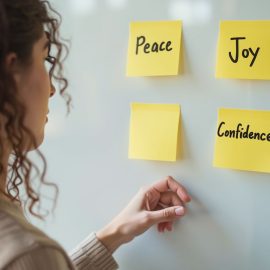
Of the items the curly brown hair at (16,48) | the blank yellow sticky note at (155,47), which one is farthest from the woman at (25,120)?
the blank yellow sticky note at (155,47)

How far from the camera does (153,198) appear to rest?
0.68m

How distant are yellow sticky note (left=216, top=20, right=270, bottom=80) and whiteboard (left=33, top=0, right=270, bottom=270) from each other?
0.5 inches

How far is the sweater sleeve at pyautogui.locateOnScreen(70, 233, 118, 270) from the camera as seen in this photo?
69 centimetres

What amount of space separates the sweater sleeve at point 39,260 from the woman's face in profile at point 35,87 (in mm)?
156

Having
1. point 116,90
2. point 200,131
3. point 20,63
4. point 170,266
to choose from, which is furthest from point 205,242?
point 20,63

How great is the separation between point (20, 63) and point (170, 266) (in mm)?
412

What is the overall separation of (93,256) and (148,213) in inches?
4.8

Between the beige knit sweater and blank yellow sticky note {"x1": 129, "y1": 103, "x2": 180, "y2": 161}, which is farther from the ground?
blank yellow sticky note {"x1": 129, "y1": 103, "x2": 180, "y2": 161}

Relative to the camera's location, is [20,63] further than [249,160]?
No

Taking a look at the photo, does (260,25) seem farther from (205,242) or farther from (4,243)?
(4,243)

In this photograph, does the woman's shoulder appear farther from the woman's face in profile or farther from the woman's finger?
the woman's finger

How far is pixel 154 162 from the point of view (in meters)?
0.67

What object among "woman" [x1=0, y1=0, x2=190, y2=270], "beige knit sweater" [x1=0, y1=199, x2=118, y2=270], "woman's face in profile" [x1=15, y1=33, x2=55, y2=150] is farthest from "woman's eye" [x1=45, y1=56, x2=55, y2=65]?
"beige knit sweater" [x1=0, y1=199, x2=118, y2=270]

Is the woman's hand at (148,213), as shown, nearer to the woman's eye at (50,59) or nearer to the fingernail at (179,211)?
the fingernail at (179,211)
